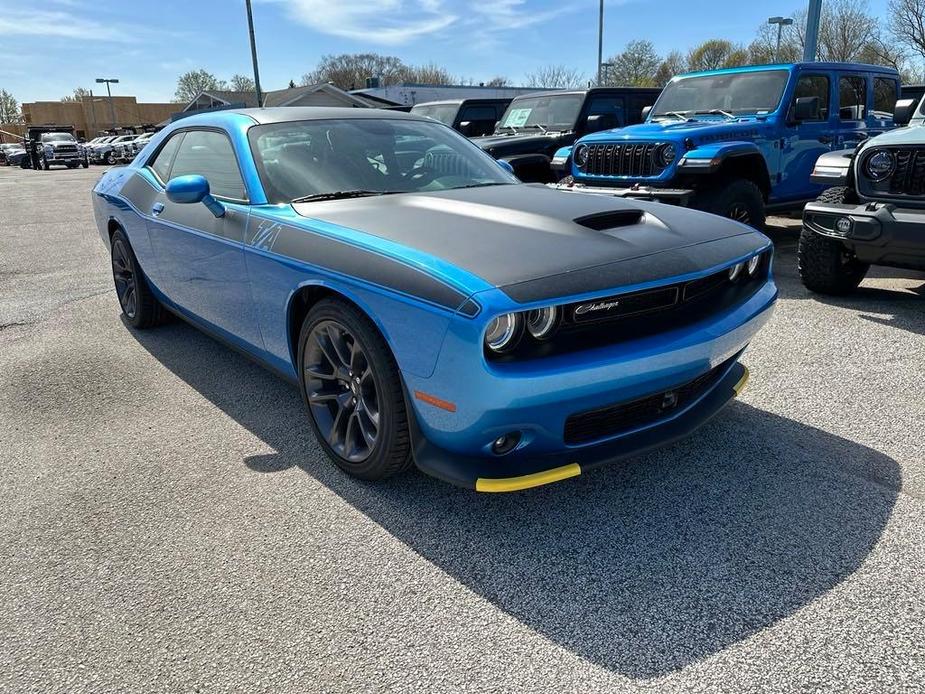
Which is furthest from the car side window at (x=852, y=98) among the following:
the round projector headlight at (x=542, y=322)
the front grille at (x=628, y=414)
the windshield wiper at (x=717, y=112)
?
the round projector headlight at (x=542, y=322)

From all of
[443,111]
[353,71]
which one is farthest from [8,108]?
[443,111]

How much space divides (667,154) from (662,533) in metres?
4.94

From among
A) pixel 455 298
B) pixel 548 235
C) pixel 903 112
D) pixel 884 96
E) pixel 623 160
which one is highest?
pixel 884 96

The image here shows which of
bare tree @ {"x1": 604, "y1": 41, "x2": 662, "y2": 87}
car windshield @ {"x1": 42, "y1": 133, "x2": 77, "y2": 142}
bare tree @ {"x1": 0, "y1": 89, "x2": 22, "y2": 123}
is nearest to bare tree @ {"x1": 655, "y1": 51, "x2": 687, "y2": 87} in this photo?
bare tree @ {"x1": 604, "y1": 41, "x2": 662, "y2": 87}

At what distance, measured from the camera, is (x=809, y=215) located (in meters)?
5.23

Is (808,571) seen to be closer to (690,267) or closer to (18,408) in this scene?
(690,267)

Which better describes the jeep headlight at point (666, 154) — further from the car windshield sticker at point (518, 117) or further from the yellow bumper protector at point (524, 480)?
the yellow bumper protector at point (524, 480)

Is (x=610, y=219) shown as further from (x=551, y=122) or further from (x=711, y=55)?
(x=711, y=55)

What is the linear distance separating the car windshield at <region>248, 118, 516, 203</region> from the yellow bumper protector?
160 centimetres

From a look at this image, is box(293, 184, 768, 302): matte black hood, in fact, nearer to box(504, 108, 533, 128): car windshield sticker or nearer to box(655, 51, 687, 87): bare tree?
box(504, 108, 533, 128): car windshield sticker

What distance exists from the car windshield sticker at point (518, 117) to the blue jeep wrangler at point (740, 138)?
223 cm

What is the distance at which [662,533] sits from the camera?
249 cm

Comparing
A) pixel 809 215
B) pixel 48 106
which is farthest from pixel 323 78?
pixel 809 215

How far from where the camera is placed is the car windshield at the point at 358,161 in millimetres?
3326
